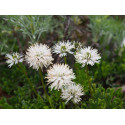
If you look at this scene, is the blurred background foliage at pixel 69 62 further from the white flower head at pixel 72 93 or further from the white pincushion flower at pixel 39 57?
the white pincushion flower at pixel 39 57

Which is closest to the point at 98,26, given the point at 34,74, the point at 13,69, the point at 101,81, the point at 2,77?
the point at 101,81

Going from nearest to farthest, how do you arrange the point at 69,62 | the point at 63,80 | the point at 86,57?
the point at 63,80
the point at 86,57
the point at 69,62

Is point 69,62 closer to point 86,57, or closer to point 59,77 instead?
point 86,57

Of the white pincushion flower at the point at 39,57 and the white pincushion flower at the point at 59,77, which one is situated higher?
the white pincushion flower at the point at 39,57

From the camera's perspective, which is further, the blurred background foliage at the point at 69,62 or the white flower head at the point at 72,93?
the blurred background foliage at the point at 69,62

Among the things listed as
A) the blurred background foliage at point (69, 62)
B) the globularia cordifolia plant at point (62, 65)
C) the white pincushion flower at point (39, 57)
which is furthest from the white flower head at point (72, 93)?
the white pincushion flower at point (39, 57)

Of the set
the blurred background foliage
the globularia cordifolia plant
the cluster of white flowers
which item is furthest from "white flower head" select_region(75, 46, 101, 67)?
the blurred background foliage

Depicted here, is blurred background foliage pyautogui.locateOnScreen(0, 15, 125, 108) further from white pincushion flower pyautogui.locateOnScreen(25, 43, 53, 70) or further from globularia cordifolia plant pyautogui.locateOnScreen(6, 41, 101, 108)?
white pincushion flower pyautogui.locateOnScreen(25, 43, 53, 70)

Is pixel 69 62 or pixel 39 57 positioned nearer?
pixel 39 57

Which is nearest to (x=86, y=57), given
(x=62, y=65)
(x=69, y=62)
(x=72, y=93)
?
(x=62, y=65)
